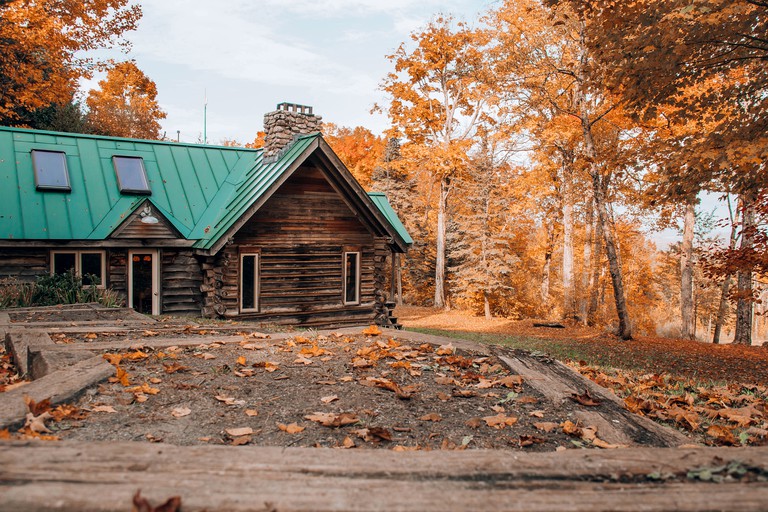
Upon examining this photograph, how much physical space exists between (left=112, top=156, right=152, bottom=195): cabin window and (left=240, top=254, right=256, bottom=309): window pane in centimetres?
353

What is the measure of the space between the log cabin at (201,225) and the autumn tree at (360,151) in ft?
79.9

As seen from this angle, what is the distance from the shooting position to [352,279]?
699 inches

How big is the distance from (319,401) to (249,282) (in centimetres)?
1167

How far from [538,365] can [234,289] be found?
11.0m

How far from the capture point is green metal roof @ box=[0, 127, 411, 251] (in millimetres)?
14367

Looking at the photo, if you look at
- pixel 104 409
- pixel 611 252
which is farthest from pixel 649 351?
pixel 104 409

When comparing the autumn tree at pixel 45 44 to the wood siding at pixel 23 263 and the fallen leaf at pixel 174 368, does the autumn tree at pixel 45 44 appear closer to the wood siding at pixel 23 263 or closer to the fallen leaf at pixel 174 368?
the wood siding at pixel 23 263

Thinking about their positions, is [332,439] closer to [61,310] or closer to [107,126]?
[61,310]

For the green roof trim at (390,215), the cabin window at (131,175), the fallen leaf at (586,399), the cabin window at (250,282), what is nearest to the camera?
the fallen leaf at (586,399)

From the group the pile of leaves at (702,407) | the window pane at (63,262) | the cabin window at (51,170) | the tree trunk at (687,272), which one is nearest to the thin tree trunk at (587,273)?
the tree trunk at (687,272)

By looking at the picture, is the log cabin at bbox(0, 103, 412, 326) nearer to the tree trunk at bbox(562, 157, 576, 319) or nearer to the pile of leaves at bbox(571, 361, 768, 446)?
the pile of leaves at bbox(571, 361, 768, 446)

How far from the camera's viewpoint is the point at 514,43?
66.4 feet

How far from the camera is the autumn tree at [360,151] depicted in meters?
42.8

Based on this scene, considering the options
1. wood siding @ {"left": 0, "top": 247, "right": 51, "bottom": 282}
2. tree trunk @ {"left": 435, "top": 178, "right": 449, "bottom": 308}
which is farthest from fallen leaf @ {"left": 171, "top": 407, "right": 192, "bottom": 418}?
tree trunk @ {"left": 435, "top": 178, "right": 449, "bottom": 308}
